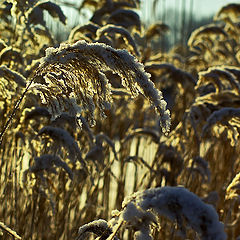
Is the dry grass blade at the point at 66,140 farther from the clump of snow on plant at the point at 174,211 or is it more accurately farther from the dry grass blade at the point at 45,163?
the clump of snow on plant at the point at 174,211

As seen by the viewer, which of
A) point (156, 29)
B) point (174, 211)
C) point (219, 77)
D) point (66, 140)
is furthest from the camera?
point (156, 29)

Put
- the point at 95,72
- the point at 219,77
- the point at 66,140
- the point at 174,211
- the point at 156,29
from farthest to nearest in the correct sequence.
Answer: the point at 156,29 < the point at 219,77 < the point at 66,140 < the point at 95,72 < the point at 174,211

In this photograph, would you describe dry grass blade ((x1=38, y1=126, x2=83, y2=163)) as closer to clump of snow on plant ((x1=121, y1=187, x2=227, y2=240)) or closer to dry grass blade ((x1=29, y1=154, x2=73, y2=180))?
dry grass blade ((x1=29, y1=154, x2=73, y2=180))

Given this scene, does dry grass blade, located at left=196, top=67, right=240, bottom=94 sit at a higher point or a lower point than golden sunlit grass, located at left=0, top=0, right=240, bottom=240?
higher

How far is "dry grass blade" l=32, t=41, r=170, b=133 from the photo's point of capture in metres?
0.80

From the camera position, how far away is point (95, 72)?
84 cm

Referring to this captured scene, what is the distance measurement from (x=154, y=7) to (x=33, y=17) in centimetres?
243

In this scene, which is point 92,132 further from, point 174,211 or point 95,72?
point 174,211

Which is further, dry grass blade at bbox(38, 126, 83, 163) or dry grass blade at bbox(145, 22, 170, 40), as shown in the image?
dry grass blade at bbox(145, 22, 170, 40)

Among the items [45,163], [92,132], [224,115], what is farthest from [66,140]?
[224,115]

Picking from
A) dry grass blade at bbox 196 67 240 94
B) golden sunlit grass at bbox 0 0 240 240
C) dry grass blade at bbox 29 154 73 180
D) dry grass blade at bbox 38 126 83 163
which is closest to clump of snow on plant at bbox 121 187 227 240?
golden sunlit grass at bbox 0 0 240 240

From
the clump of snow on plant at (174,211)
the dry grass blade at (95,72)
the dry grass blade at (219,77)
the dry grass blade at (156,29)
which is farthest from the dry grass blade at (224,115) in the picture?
the dry grass blade at (156,29)

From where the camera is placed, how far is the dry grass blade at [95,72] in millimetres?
799

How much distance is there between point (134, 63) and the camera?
0.80 metres
